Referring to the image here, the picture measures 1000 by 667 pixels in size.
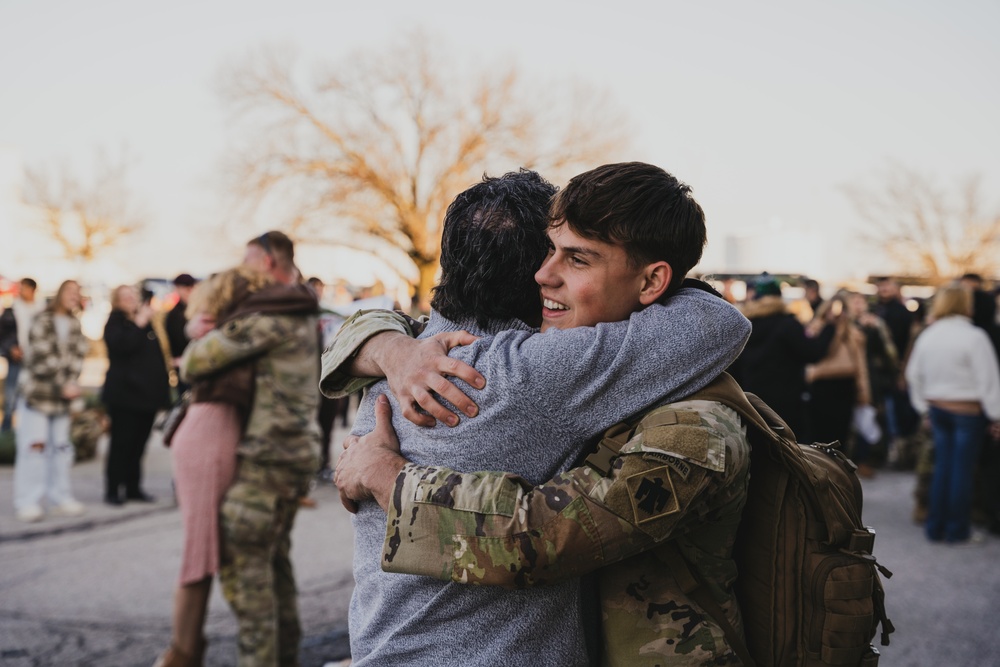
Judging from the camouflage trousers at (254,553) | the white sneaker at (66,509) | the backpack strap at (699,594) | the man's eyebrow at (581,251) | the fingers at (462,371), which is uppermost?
the man's eyebrow at (581,251)

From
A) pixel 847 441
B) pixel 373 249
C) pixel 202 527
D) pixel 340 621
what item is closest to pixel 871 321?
pixel 847 441

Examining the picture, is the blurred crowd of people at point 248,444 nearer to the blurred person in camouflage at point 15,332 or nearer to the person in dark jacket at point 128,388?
the person in dark jacket at point 128,388

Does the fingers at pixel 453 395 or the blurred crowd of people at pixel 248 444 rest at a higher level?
the fingers at pixel 453 395

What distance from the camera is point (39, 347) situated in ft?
24.8

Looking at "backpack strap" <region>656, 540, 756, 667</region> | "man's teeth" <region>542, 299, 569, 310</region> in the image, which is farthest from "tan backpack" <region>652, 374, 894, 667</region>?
"man's teeth" <region>542, 299, 569, 310</region>

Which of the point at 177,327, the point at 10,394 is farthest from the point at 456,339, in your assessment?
the point at 10,394

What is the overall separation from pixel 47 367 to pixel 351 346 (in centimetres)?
690

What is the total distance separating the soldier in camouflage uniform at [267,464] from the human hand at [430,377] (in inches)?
92.5

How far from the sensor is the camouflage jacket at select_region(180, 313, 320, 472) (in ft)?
12.4

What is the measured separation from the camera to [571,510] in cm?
142

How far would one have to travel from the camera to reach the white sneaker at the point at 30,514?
7277 millimetres

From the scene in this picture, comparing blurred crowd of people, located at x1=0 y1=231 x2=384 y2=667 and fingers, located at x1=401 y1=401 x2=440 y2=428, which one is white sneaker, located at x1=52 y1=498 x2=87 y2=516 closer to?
blurred crowd of people, located at x1=0 y1=231 x2=384 y2=667

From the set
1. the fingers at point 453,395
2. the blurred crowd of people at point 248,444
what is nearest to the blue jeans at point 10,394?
the blurred crowd of people at point 248,444

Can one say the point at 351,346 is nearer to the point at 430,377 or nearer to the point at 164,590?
the point at 430,377
